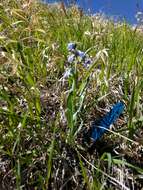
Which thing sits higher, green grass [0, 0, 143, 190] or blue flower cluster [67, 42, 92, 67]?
blue flower cluster [67, 42, 92, 67]

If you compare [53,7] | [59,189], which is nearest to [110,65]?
[59,189]

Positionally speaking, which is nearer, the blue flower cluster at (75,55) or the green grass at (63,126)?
the green grass at (63,126)

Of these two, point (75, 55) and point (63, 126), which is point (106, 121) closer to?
point (63, 126)

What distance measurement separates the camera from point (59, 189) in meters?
2.06

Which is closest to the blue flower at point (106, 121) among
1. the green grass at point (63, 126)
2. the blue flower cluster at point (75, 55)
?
the green grass at point (63, 126)

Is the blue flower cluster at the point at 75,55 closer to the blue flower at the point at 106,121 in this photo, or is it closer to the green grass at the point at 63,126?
the green grass at the point at 63,126

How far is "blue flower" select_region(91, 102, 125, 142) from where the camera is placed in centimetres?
212

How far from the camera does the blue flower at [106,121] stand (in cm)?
212

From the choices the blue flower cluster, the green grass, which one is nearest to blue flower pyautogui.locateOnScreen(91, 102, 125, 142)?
the green grass

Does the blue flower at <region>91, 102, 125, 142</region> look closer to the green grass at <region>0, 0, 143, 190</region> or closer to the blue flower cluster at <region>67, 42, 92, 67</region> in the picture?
the green grass at <region>0, 0, 143, 190</region>

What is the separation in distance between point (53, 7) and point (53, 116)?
2264 millimetres

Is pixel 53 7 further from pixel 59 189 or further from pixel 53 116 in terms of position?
pixel 59 189

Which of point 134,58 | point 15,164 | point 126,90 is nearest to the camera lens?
point 15,164

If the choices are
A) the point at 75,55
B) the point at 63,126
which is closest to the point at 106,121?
the point at 63,126
